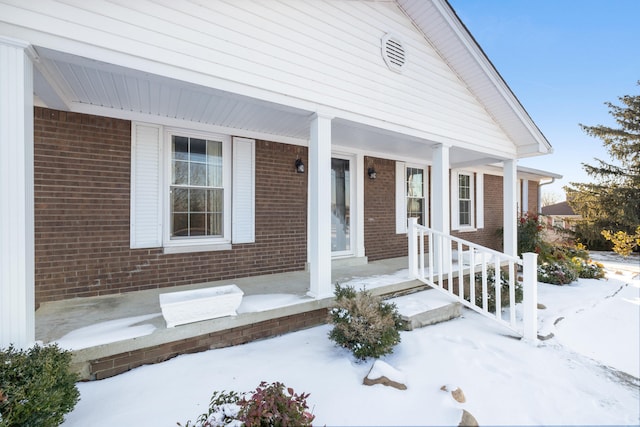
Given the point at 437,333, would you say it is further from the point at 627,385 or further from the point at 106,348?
the point at 106,348


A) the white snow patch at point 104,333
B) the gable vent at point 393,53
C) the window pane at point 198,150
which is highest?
the gable vent at point 393,53

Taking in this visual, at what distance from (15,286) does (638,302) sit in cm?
856

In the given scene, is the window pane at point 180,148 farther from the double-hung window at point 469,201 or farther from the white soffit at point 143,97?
the double-hung window at point 469,201

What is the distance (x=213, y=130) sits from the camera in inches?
183

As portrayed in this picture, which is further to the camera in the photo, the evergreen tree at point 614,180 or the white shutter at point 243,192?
the evergreen tree at point 614,180

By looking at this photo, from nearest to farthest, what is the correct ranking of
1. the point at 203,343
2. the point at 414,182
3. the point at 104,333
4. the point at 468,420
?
the point at 468,420
the point at 104,333
the point at 203,343
the point at 414,182

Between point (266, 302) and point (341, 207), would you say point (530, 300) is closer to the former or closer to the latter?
point (266, 302)

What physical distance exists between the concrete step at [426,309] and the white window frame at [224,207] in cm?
286

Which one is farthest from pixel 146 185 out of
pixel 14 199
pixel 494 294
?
pixel 494 294

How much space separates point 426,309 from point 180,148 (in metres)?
4.24

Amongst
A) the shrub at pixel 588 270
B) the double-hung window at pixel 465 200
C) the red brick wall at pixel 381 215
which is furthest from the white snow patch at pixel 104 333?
the shrub at pixel 588 270

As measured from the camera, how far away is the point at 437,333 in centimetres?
352

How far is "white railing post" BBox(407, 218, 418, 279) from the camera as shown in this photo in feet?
15.3

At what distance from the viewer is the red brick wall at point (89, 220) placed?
12.0 ft
